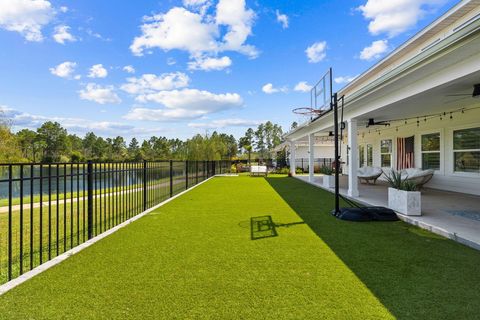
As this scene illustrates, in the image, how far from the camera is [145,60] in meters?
16.5

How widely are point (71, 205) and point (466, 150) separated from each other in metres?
10.2

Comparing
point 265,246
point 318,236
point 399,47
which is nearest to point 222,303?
point 265,246

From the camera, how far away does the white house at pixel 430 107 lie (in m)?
4.18

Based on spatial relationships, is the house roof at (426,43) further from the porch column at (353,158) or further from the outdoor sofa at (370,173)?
the outdoor sofa at (370,173)

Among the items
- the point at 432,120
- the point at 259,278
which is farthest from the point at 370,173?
the point at 259,278

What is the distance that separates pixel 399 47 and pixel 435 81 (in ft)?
26.1

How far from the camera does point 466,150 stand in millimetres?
8445

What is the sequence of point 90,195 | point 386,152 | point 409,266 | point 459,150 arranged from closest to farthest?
Result: point 409,266 → point 90,195 → point 459,150 → point 386,152

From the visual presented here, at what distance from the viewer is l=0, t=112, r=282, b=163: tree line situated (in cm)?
2750

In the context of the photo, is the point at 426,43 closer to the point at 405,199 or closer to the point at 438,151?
the point at 438,151

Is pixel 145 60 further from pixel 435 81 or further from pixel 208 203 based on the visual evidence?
pixel 435 81

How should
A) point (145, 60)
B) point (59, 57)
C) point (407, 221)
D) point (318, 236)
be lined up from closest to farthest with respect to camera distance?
1. point (318, 236)
2. point (407, 221)
3. point (59, 57)
4. point (145, 60)

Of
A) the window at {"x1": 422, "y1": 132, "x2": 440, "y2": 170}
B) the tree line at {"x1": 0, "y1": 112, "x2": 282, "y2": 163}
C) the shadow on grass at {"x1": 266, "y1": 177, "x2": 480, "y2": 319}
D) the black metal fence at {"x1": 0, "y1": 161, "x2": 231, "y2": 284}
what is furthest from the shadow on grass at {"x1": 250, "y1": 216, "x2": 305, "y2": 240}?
the tree line at {"x1": 0, "y1": 112, "x2": 282, "y2": 163}

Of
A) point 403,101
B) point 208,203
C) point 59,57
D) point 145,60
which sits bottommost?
point 208,203
